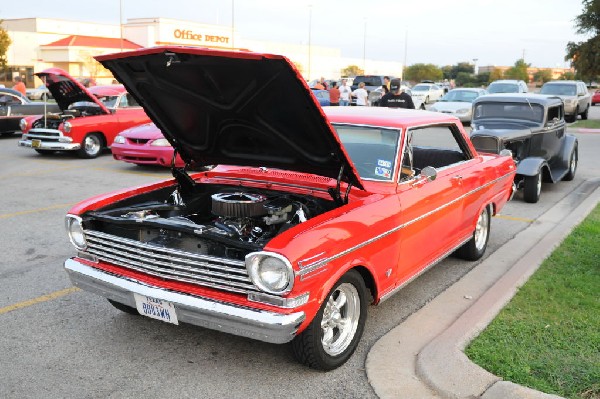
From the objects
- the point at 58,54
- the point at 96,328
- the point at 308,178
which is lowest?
the point at 96,328

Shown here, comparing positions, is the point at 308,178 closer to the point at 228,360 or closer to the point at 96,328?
the point at 228,360

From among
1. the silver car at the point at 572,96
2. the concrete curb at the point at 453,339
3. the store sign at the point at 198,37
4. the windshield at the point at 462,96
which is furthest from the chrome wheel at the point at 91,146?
the store sign at the point at 198,37

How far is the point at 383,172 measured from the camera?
4.50 metres

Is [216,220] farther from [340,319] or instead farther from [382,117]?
[382,117]

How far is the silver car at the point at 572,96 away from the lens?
23469 millimetres

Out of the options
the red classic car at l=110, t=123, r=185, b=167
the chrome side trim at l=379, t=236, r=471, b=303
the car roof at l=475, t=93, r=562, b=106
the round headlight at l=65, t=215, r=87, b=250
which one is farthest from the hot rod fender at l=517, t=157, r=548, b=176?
the round headlight at l=65, t=215, r=87, b=250

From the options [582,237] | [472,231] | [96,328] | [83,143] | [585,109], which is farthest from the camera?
[585,109]

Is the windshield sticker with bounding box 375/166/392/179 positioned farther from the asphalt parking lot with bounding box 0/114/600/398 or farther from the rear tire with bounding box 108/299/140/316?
the rear tire with bounding box 108/299/140/316

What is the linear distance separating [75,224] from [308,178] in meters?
1.82

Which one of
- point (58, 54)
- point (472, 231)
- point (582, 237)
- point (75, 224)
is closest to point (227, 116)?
point (75, 224)

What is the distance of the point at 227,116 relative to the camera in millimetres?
4445

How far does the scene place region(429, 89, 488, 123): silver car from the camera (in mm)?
21234

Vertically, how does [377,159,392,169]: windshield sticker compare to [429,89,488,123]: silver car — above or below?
below

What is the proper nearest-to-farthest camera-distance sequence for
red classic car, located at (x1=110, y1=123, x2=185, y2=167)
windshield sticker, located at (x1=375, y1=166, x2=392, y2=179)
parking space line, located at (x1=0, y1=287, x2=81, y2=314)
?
1. windshield sticker, located at (x1=375, y1=166, x2=392, y2=179)
2. parking space line, located at (x1=0, y1=287, x2=81, y2=314)
3. red classic car, located at (x1=110, y1=123, x2=185, y2=167)
